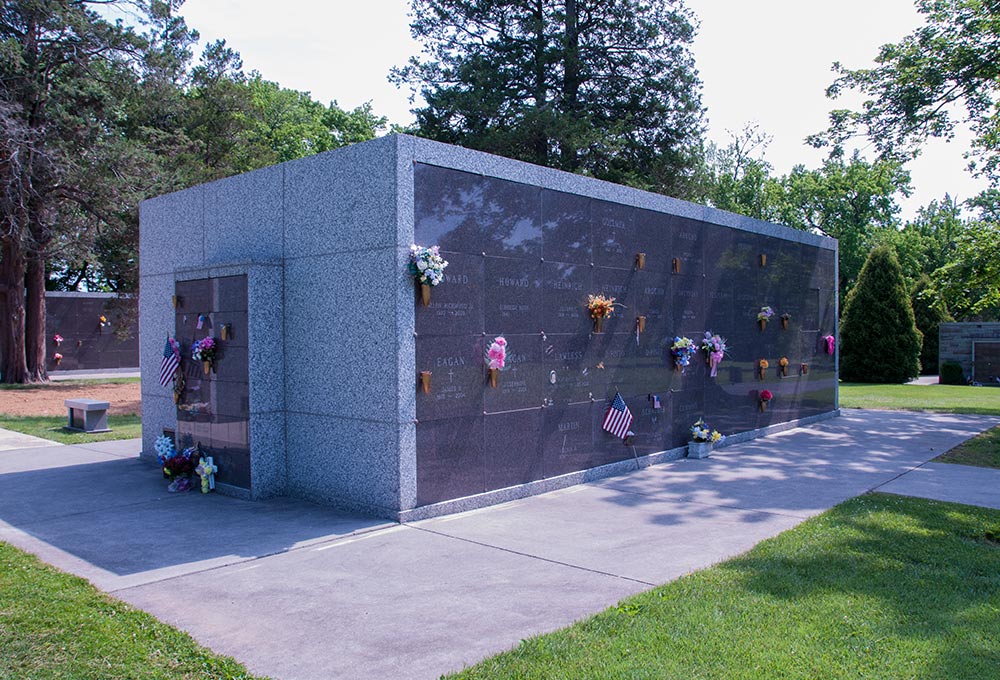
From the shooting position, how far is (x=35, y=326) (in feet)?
82.1

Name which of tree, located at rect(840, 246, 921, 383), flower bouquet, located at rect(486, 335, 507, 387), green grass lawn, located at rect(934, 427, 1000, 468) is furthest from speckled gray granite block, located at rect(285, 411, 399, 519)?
tree, located at rect(840, 246, 921, 383)

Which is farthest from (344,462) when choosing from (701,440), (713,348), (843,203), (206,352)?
(843,203)

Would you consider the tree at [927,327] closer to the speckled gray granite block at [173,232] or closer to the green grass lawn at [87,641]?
the speckled gray granite block at [173,232]

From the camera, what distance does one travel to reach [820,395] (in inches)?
603

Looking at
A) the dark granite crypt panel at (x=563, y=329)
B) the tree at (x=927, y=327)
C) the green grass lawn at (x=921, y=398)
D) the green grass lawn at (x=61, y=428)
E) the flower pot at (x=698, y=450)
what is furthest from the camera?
the tree at (x=927, y=327)

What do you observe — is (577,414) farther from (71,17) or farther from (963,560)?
(71,17)

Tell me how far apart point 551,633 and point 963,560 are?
133 inches

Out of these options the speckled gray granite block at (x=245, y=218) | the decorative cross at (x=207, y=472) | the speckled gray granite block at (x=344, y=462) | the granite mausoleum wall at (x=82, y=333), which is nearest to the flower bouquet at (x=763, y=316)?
the speckled gray granite block at (x=344, y=462)

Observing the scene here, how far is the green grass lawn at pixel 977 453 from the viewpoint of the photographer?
1040 cm

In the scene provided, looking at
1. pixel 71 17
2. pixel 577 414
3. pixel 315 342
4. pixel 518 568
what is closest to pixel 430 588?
pixel 518 568

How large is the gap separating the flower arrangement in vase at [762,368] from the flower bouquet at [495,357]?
6527mm

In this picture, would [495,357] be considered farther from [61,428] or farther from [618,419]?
[61,428]

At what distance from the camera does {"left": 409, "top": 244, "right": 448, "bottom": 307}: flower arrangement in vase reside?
7.14 metres

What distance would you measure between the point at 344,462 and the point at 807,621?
182 inches
